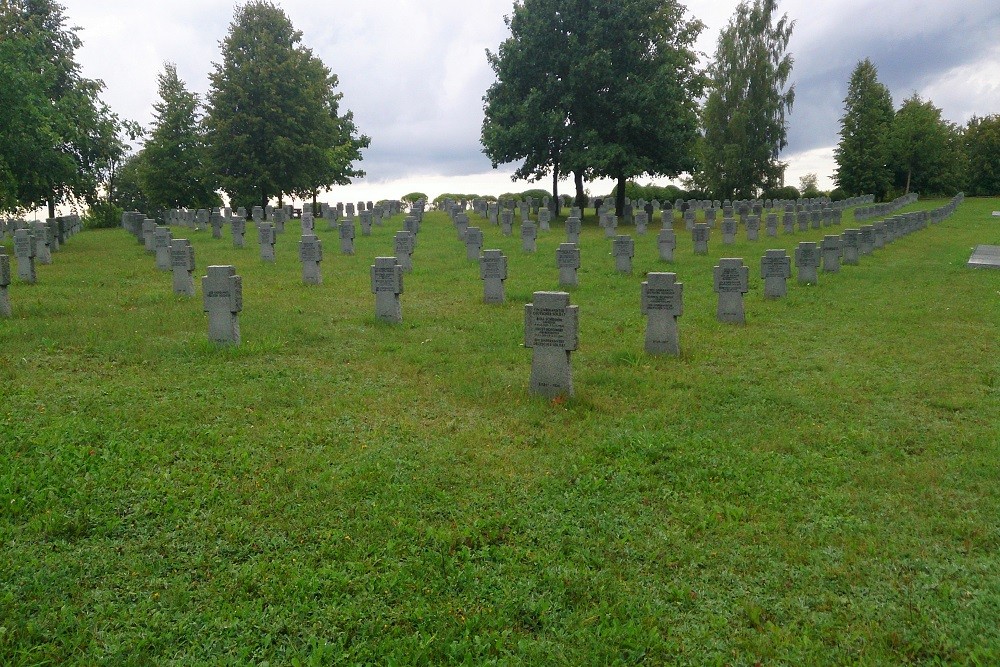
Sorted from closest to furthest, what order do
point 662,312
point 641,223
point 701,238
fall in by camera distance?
point 662,312 → point 701,238 → point 641,223

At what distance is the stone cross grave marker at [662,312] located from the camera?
30.0 feet

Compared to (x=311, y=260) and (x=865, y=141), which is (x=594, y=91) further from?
(x=865, y=141)

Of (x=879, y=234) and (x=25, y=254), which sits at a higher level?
(x=879, y=234)

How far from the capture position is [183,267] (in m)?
13.6

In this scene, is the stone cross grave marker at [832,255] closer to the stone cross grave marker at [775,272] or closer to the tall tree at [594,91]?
the stone cross grave marker at [775,272]

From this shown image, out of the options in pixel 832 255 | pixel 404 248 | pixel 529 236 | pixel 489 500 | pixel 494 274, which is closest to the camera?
pixel 489 500

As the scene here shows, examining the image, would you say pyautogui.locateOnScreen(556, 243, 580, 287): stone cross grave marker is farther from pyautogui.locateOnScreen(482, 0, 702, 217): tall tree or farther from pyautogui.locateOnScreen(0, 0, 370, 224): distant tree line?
pyautogui.locateOnScreen(0, 0, 370, 224): distant tree line

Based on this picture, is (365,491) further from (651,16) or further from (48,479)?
(651,16)

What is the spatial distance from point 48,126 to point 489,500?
20.0 metres

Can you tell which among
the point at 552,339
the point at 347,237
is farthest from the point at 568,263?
the point at 347,237

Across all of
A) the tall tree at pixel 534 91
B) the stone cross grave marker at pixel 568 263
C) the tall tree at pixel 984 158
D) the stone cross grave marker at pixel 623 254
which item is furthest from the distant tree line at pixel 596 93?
the tall tree at pixel 984 158

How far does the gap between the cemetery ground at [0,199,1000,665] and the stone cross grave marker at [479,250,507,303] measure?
114 inches

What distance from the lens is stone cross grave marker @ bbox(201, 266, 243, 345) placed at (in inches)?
364

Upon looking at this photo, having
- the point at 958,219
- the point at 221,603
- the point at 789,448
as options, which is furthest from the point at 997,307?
the point at 958,219
